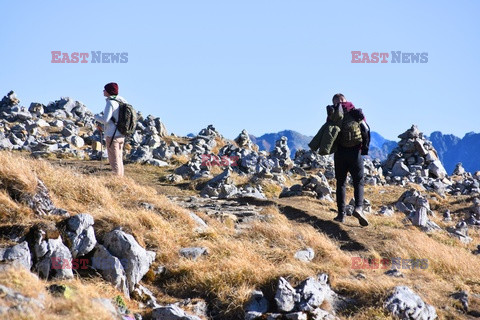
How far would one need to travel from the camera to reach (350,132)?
38.3 ft

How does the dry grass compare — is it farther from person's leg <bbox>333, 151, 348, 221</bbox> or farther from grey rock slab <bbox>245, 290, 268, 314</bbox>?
person's leg <bbox>333, 151, 348, 221</bbox>

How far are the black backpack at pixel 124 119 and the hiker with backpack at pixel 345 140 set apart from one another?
14.2 feet

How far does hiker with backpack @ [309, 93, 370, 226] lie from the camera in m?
11.7

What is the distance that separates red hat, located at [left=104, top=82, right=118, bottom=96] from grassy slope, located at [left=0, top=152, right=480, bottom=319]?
6.97 feet

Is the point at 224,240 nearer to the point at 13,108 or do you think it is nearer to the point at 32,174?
the point at 32,174

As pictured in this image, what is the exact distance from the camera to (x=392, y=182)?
1230 inches

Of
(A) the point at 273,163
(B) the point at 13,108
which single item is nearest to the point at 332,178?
(A) the point at 273,163

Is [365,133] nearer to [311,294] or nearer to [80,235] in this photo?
[311,294]

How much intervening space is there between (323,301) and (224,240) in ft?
7.64

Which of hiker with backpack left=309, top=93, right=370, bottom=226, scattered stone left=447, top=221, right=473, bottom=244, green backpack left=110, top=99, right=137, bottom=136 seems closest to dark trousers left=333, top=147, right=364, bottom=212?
hiker with backpack left=309, top=93, right=370, bottom=226

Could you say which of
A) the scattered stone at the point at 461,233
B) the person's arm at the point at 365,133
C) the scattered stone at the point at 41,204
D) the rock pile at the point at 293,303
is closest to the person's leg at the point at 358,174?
the person's arm at the point at 365,133

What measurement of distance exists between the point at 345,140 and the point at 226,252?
434cm

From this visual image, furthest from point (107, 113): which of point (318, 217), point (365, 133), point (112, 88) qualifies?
point (365, 133)

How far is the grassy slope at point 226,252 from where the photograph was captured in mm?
7750
